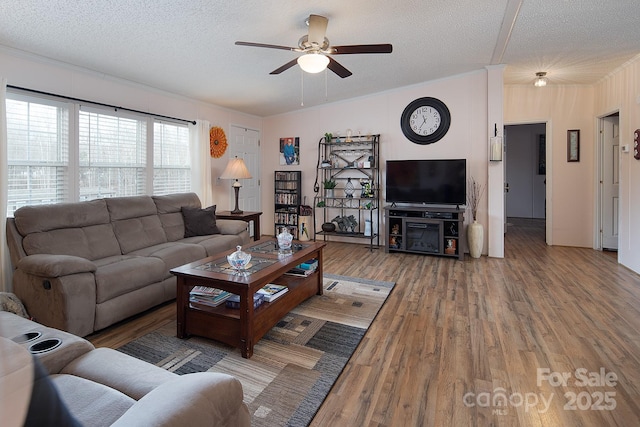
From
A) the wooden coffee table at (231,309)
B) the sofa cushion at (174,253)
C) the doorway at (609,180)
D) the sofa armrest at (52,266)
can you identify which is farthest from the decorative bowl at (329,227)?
the doorway at (609,180)

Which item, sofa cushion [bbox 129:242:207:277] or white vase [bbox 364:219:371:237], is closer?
sofa cushion [bbox 129:242:207:277]

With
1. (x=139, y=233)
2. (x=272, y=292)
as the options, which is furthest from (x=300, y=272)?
(x=139, y=233)

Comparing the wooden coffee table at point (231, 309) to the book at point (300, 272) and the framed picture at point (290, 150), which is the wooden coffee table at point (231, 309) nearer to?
the book at point (300, 272)

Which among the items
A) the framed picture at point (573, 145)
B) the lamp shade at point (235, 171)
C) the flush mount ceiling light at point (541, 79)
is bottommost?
the lamp shade at point (235, 171)

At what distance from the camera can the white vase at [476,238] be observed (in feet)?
15.6

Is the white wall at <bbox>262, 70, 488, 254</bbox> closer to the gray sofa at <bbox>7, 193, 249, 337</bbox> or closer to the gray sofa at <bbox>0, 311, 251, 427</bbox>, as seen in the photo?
the gray sofa at <bbox>7, 193, 249, 337</bbox>

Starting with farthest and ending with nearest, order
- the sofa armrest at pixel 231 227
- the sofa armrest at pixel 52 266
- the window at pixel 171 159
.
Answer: the window at pixel 171 159
the sofa armrest at pixel 231 227
the sofa armrest at pixel 52 266

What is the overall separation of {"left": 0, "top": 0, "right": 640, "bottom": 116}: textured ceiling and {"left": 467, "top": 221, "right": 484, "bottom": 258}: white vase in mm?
2217

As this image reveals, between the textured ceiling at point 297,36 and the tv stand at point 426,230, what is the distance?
1.98 m

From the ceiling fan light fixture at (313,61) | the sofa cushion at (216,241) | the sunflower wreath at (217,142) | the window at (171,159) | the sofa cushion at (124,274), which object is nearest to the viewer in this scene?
the sofa cushion at (124,274)

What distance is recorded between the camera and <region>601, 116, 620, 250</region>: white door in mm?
5023

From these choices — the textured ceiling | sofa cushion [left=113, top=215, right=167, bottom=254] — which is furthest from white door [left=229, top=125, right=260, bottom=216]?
sofa cushion [left=113, top=215, right=167, bottom=254]

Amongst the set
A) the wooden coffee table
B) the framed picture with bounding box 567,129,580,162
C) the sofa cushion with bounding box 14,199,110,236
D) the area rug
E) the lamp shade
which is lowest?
the area rug

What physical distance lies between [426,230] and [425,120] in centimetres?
177
